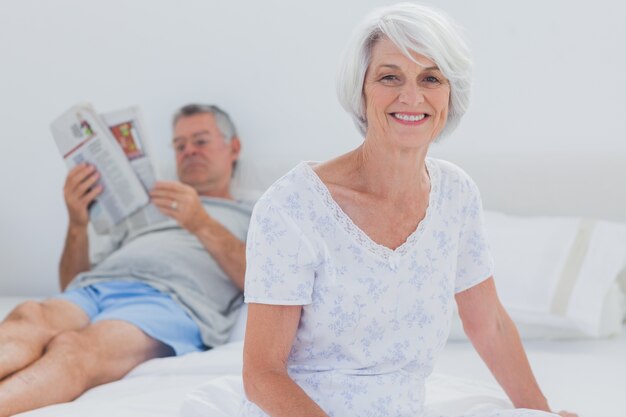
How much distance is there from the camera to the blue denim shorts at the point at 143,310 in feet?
6.82

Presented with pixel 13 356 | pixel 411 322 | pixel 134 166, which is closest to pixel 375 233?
pixel 411 322

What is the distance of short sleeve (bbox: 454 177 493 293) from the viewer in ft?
4.83

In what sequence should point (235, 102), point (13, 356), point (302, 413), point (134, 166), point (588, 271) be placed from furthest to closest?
point (235, 102), point (134, 166), point (588, 271), point (13, 356), point (302, 413)

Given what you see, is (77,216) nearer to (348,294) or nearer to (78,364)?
(78,364)

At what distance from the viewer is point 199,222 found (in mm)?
2334

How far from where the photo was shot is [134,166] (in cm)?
231

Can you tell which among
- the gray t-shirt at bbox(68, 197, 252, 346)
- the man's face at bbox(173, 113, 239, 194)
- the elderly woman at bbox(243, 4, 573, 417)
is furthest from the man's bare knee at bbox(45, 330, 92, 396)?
the man's face at bbox(173, 113, 239, 194)

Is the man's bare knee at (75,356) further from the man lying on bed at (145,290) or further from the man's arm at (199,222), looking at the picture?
the man's arm at (199,222)

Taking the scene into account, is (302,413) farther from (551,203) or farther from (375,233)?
(551,203)

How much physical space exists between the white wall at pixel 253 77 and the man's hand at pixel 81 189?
1.43ft

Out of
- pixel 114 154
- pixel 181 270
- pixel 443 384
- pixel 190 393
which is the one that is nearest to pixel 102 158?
pixel 114 154

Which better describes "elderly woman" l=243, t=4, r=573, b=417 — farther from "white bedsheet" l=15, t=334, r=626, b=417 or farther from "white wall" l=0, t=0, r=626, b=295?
"white wall" l=0, t=0, r=626, b=295

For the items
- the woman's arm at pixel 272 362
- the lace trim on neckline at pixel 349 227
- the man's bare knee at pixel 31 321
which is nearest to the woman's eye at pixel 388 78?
the lace trim on neckline at pixel 349 227

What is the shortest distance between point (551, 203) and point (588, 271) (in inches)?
11.7
